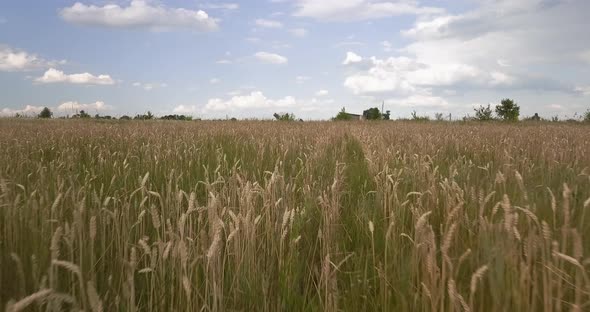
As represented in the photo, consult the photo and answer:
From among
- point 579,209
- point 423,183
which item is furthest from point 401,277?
point 579,209

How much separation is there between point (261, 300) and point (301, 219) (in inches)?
33.0

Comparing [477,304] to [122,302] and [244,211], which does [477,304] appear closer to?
[244,211]

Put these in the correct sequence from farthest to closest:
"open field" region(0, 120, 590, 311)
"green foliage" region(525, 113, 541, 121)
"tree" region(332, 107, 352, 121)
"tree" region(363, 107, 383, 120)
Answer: "tree" region(363, 107, 383, 120) → "tree" region(332, 107, 352, 121) → "green foliage" region(525, 113, 541, 121) → "open field" region(0, 120, 590, 311)

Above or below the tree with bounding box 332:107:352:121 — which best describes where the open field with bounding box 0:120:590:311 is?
below

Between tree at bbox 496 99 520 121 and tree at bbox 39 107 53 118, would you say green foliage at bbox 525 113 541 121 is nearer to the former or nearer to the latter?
tree at bbox 496 99 520 121

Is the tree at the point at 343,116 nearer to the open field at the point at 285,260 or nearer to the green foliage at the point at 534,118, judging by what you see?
the green foliage at the point at 534,118

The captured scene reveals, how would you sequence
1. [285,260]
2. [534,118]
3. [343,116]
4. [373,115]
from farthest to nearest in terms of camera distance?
[373,115] → [343,116] → [534,118] → [285,260]

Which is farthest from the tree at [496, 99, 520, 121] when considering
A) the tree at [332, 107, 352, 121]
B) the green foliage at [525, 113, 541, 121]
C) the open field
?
the open field

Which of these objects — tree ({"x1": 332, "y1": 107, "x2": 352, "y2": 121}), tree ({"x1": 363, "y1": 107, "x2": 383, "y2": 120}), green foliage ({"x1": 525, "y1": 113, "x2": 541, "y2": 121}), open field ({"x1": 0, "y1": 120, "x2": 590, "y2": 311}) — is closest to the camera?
open field ({"x1": 0, "y1": 120, "x2": 590, "y2": 311})

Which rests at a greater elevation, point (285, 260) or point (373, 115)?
point (373, 115)

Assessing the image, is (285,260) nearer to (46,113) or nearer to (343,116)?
(343,116)

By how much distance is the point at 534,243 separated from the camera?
4.66 feet

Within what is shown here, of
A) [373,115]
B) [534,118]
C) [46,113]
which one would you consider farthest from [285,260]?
[46,113]

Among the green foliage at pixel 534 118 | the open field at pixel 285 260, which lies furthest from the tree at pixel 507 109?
the open field at pixel 285 260
